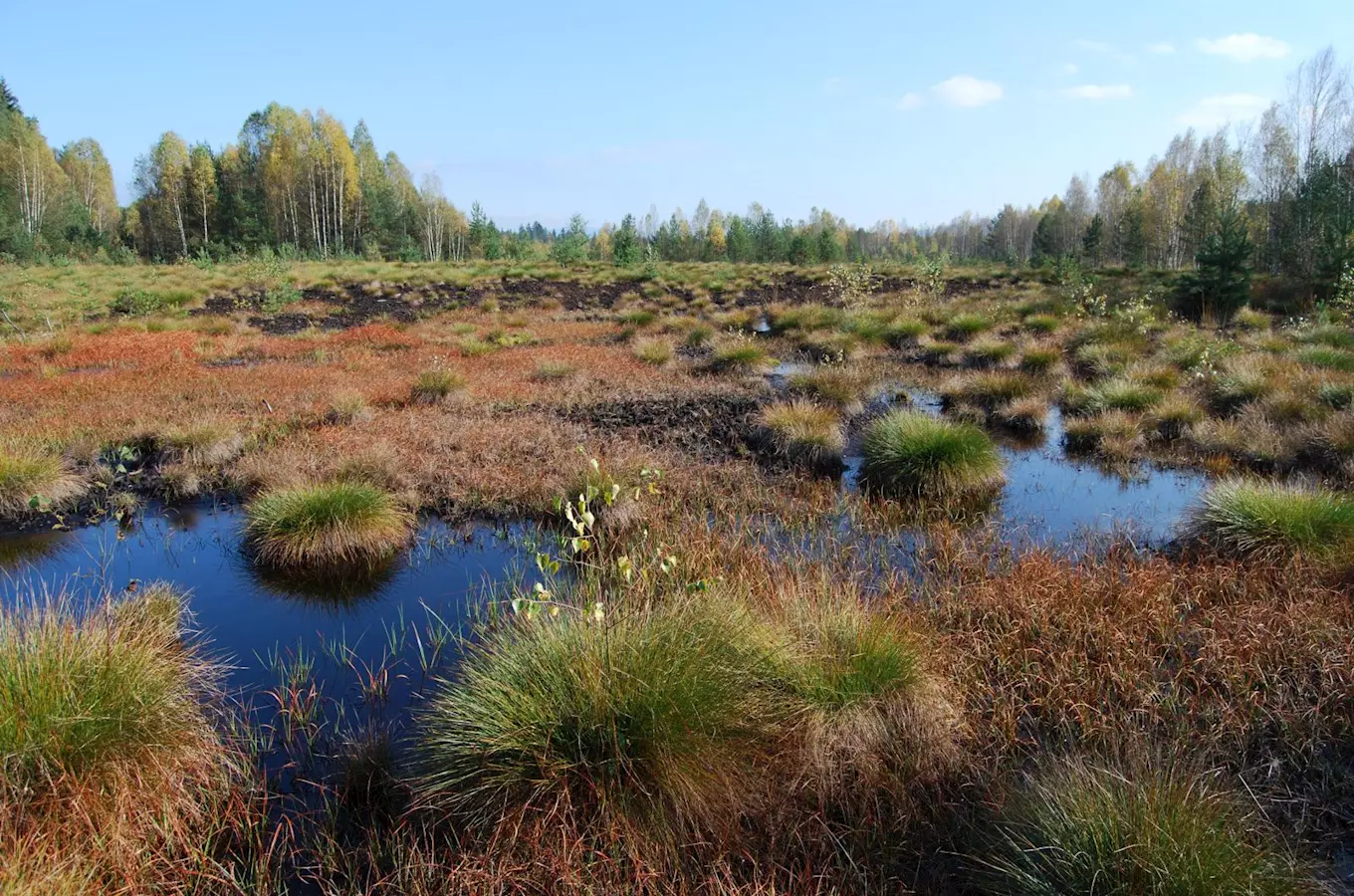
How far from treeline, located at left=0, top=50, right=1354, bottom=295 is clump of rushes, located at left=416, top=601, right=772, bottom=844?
35.2m

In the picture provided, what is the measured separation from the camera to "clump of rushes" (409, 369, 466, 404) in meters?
11.1

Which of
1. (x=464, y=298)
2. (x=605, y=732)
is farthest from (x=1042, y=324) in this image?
(x=464, y=298)

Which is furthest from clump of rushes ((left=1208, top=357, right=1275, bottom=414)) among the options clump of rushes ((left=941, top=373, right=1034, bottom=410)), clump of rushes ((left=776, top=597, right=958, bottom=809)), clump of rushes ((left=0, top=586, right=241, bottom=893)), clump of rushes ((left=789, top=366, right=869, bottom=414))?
clump of rushes ((left=0, top=586, right=241, bottom=893))

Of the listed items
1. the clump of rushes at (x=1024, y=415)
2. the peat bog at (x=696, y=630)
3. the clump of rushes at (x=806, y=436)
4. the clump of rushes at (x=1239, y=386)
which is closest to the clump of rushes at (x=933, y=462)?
the peat bog at (x=696, y=630)

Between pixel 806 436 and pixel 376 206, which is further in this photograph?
pixel 376 206

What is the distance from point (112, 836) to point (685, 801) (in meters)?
2.15

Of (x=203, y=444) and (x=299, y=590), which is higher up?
(x=203, y=444)

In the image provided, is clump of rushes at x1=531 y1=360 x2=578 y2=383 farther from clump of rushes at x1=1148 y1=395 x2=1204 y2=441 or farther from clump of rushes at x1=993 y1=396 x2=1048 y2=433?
clump of rushes at x1=1148 y1=395 x2=1204 y2=441

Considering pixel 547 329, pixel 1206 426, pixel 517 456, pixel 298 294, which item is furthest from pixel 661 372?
pixel 298 294

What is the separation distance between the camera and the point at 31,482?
686 centimetres

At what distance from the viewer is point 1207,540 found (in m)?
5.49

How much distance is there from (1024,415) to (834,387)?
265 cm

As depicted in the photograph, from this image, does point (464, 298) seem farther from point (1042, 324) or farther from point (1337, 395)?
point (1337, 395)

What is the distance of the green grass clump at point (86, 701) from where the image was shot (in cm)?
276
